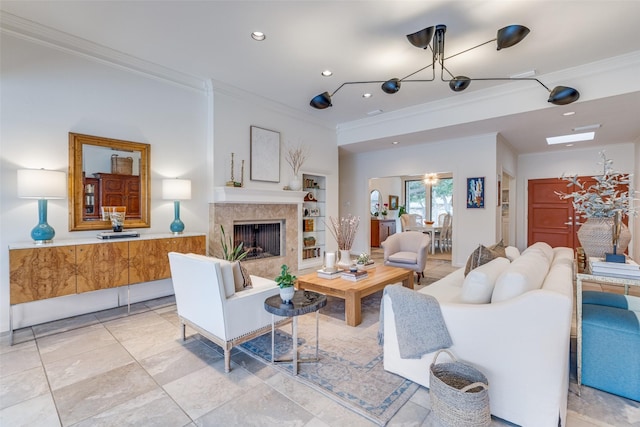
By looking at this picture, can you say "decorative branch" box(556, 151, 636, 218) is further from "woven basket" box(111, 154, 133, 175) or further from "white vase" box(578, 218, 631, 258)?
"woven basket" box(111, 154, 133, 175)

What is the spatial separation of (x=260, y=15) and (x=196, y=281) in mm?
2517

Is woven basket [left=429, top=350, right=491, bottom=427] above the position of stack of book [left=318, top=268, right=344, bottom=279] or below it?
below

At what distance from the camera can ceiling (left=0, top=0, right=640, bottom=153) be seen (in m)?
2.74

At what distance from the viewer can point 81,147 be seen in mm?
3396

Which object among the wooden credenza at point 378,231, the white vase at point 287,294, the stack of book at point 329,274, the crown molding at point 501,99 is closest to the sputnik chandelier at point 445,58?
the crown molding at point 501,99

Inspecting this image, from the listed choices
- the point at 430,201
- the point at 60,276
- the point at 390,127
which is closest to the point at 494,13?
the point at 390,127

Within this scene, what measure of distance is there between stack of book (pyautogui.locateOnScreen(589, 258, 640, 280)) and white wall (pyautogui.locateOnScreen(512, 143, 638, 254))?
5666 millimetres

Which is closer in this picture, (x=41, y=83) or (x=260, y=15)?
(x=260, y=15)

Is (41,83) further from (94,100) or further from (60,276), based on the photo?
(60,276)

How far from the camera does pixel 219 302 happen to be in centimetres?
221

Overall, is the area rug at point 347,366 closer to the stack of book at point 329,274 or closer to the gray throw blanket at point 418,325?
the gray throw blanket at point 418,325

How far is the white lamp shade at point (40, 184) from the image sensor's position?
284 cm

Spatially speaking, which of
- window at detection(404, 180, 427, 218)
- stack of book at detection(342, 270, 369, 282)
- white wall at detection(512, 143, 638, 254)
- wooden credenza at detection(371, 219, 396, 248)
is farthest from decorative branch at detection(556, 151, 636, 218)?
window at detection(404, 180, 427, 218)

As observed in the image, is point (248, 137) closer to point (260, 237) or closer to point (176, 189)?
point (176, 189)
